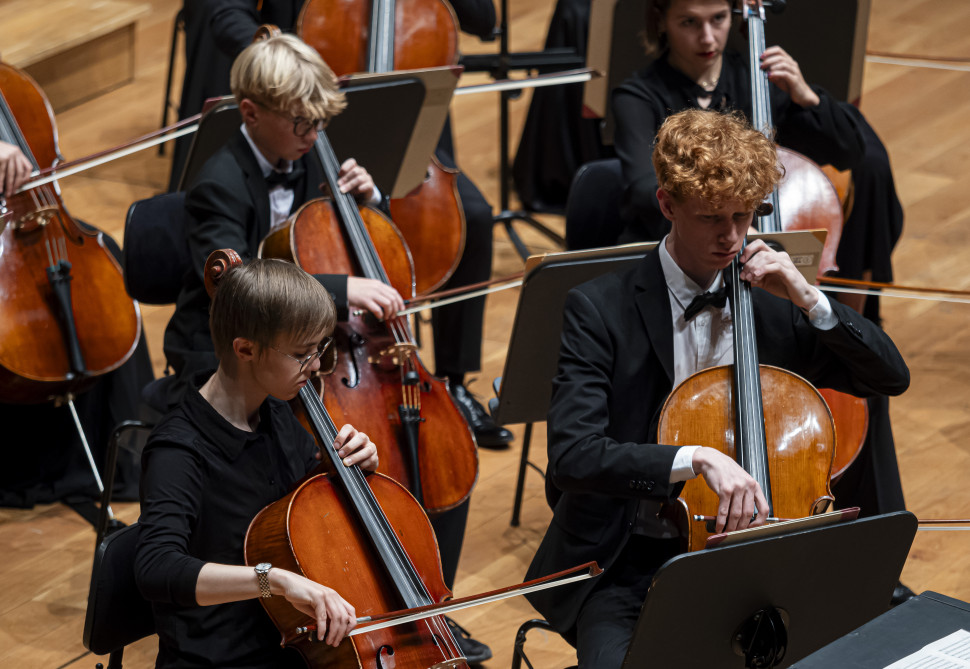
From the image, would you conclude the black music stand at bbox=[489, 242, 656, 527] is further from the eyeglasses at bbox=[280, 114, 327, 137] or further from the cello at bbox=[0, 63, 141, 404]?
the cello at bbox=[0, 63, 141, 404]

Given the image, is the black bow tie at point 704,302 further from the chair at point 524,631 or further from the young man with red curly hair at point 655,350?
the chair at point 524,631

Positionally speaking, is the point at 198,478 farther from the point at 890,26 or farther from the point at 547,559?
the point at 890,26

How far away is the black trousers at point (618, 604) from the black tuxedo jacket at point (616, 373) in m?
0.03

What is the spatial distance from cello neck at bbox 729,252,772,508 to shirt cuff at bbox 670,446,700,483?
0.09 meters

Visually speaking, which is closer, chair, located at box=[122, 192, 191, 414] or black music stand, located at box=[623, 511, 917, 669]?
black music stand, located at box=[623, 511, 917, 669]

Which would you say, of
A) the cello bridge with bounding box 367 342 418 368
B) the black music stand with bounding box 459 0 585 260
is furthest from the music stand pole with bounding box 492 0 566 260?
the cello bridge with bounding box 367 342 418 368

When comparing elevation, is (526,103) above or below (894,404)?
above

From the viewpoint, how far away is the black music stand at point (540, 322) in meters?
2.00

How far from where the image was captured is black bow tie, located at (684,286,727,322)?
1.78 metres

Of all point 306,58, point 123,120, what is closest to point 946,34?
point 123,120

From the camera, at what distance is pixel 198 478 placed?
1.60m

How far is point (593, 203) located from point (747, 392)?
3.38 ft

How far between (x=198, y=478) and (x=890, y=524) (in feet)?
2.85

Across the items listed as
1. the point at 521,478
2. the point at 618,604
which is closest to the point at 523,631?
the point at 618,604
